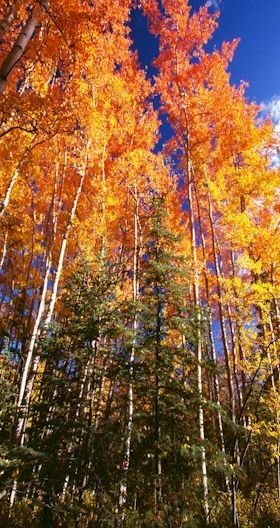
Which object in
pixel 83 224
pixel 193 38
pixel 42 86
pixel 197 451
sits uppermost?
pixel 193 38

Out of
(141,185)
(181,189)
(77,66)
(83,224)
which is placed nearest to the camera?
(77,66)

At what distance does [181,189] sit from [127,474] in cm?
1197

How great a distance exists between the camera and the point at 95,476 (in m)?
5.68

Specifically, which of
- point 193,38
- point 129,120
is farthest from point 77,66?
point 193,38

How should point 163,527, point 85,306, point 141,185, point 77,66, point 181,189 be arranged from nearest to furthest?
point 163,527, point 85,306, point 77,66, point 141,185, point 181,189

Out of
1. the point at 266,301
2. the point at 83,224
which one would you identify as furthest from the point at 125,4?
the point at 266,301

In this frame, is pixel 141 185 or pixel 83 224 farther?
pixel 141 185

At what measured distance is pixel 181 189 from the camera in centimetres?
1524

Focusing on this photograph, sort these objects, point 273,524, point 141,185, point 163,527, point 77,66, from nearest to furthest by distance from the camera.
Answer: point 163,527, point 273,524, point 77,66, point 141,185

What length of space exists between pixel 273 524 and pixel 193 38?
15.3 metres

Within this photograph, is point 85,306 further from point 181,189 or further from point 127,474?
point 181,189

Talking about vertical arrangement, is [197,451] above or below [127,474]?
above

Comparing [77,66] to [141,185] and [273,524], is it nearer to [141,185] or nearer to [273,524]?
[141,185]

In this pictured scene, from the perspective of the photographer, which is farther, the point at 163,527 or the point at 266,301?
the point at 266,301
